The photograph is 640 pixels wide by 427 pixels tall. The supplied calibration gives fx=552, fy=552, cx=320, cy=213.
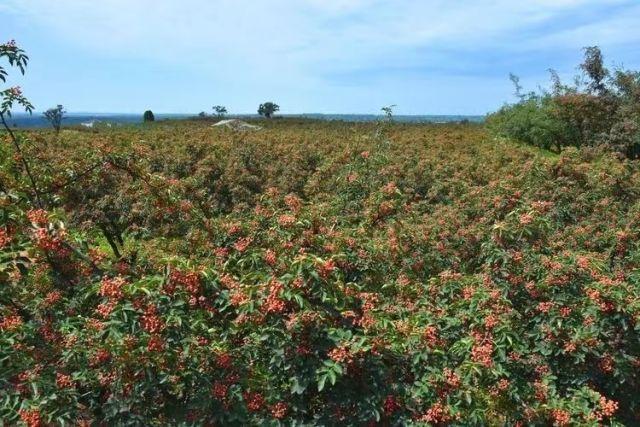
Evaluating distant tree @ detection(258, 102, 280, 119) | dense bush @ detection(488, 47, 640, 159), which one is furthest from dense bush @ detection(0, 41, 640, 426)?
distant tree @ detection(258, 102, 280, 119)

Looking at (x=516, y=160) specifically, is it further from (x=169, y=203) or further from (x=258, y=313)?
(x=258, y=313)

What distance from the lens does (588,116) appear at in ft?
71.5

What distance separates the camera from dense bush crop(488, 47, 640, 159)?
19688 mm

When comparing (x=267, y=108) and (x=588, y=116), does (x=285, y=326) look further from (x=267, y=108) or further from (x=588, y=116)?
(x=267, y=108)

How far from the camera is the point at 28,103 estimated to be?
457cm

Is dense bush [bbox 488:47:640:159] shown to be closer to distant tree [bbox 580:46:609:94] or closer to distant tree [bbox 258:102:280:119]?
distant tree [bbox 580:46:609:94]

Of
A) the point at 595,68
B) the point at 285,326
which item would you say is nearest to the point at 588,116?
the point at 595,68

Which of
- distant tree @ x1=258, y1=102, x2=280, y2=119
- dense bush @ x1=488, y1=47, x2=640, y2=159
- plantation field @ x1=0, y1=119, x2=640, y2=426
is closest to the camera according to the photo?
plantation field @ x1=0, y1=119, x2=640, y2=426

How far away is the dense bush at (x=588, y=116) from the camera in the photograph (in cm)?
1969

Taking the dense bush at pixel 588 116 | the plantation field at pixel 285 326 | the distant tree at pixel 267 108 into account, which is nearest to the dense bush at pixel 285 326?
the plantation field at pixel 285 326

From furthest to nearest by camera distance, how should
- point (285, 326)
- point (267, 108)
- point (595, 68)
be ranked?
1. point (267, 108)
2. point (595, 68)
3. point (285, 326)

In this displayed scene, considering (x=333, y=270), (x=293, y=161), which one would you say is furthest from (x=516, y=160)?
(x=333, y=270)

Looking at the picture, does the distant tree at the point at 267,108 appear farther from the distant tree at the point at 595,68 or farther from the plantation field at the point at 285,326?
the plantation field at the point at 285,326

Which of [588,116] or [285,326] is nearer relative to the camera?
[285,326]
